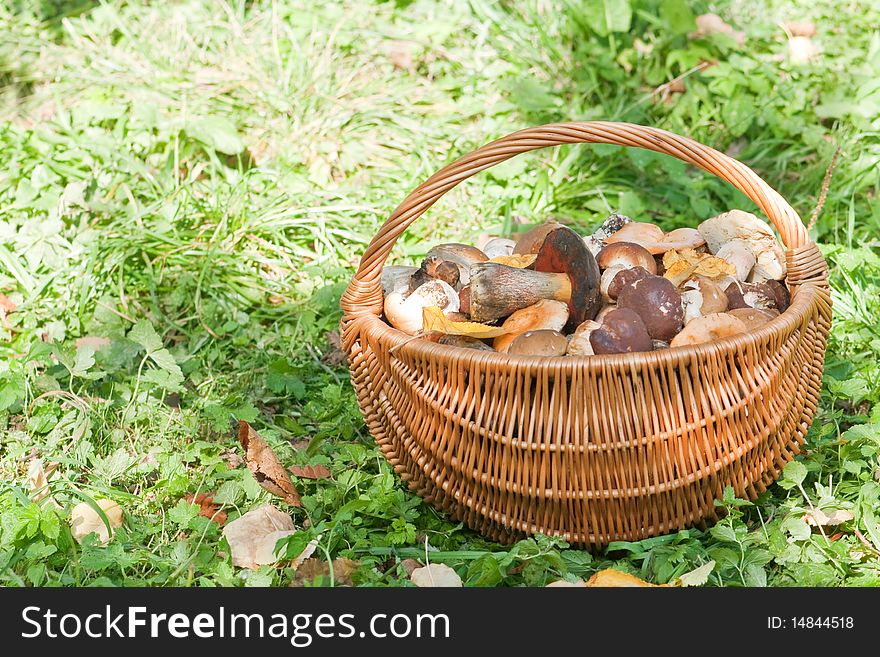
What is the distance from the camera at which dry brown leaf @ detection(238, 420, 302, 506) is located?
2.47 m

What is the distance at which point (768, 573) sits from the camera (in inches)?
84.7

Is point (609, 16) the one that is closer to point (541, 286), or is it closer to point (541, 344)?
point (541, 286)

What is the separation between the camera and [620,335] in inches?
83.5

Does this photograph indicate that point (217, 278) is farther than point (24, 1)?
No

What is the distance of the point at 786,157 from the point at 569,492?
2.50m

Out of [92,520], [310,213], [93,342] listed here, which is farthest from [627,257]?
[93,342]

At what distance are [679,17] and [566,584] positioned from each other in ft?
10.4

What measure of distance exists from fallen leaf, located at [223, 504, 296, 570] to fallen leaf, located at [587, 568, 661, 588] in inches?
29.2

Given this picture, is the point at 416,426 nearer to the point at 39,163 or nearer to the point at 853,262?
the point at 853,262

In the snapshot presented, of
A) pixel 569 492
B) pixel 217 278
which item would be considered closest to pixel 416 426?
pixel 569 492

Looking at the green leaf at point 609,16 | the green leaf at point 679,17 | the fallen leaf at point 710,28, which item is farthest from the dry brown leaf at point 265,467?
the fallen leaf at point 710,28

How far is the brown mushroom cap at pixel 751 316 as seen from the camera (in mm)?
2205

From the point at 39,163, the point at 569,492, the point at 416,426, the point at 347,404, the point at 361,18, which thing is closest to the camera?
the point at 569,492

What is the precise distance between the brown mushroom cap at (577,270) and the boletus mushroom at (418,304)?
0.91ft
